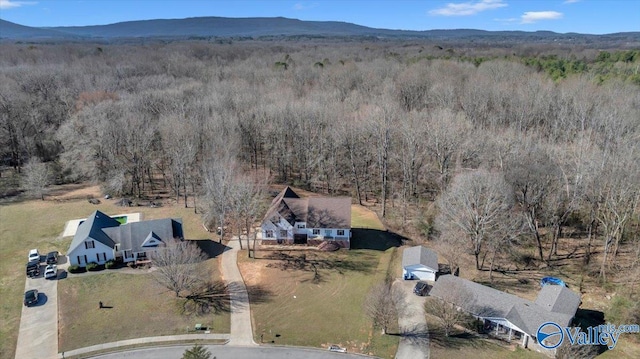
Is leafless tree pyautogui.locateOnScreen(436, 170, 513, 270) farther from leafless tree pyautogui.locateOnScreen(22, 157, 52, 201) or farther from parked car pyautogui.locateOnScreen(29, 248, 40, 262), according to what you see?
leafless tree pyautogui.locateOnScreen(22, 157, 52, 201)

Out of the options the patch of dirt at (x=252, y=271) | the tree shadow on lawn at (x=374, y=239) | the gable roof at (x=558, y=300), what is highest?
the gable roof at (x=558, y=300)

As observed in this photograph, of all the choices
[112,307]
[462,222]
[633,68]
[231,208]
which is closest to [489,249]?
[462,222]

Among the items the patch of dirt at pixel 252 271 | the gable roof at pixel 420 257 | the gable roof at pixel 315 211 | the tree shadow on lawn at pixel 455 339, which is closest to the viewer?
the tree shadow on lawn at pixel 455 339

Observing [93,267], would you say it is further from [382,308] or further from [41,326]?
[382,308]

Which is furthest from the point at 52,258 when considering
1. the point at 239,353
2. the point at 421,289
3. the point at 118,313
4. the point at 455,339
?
the point at 455,339

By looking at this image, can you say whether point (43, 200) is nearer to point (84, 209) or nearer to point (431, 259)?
point (84, 209)

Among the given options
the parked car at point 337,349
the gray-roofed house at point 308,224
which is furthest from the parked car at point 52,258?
the parked car at point 337,349

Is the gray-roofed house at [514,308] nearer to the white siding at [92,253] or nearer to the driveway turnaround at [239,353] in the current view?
the driveway turnaround at [239,353]

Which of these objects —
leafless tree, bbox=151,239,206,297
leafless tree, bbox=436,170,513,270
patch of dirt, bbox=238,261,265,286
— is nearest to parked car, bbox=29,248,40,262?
leafless tree, bbox=151,239,206,297
